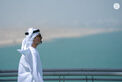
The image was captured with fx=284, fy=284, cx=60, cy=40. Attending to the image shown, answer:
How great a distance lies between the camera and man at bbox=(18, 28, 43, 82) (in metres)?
3.66

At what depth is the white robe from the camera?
12.0ft

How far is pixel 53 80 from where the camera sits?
7277 millimetres

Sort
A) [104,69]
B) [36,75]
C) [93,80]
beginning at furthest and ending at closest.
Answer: [104,69]
[93,80]
[36,75]

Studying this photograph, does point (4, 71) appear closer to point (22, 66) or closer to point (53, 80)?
point (53, 80)

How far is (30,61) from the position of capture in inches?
145

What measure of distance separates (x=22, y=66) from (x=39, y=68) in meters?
0.22

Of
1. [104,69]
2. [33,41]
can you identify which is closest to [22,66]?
[33,41]

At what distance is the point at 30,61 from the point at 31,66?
67mm

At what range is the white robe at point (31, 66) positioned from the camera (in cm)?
365

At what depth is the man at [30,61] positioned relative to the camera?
366 centimetres

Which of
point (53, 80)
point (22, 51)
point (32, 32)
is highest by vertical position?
point (32, 32)

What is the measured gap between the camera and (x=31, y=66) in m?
3.69

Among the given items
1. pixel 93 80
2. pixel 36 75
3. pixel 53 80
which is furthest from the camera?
pixel 53 80

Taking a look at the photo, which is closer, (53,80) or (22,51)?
(22,51)
